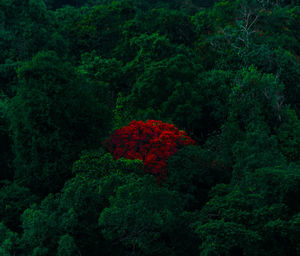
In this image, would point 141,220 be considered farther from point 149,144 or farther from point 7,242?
point 149,144

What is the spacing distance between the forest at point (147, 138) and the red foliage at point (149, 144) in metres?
0.05

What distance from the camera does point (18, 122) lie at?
19000mm

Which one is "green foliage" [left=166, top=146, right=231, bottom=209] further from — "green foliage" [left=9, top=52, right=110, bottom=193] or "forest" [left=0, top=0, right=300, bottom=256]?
"green foliage" [left=9, top=52, right=110, bottom=193]

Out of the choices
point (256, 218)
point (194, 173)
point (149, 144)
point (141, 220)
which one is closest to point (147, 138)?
point (149, 144)

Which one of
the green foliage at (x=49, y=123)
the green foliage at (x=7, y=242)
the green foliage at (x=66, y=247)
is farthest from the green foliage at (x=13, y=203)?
the green foliage at (x=66, y=247)

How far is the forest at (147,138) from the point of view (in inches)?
518

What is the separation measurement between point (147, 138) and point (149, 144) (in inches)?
12.7

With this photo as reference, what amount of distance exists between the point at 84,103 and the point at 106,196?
5.76m

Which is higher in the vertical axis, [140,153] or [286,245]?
[286,245]

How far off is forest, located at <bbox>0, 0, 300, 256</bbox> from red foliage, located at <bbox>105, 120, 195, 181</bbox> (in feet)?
0.18

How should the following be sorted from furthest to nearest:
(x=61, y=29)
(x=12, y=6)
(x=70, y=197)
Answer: (x=61, y=29) < (x=12, y=6) < (x=70, y=197)

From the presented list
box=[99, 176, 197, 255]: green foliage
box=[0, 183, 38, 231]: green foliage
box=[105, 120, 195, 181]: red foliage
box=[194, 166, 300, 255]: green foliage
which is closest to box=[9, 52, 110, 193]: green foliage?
box=[105, 120, 195, 181]: red foliage

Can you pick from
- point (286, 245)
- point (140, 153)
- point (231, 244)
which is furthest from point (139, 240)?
point (140, 153)

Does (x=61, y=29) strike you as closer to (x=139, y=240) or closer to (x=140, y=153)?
(x=140, y=153)
